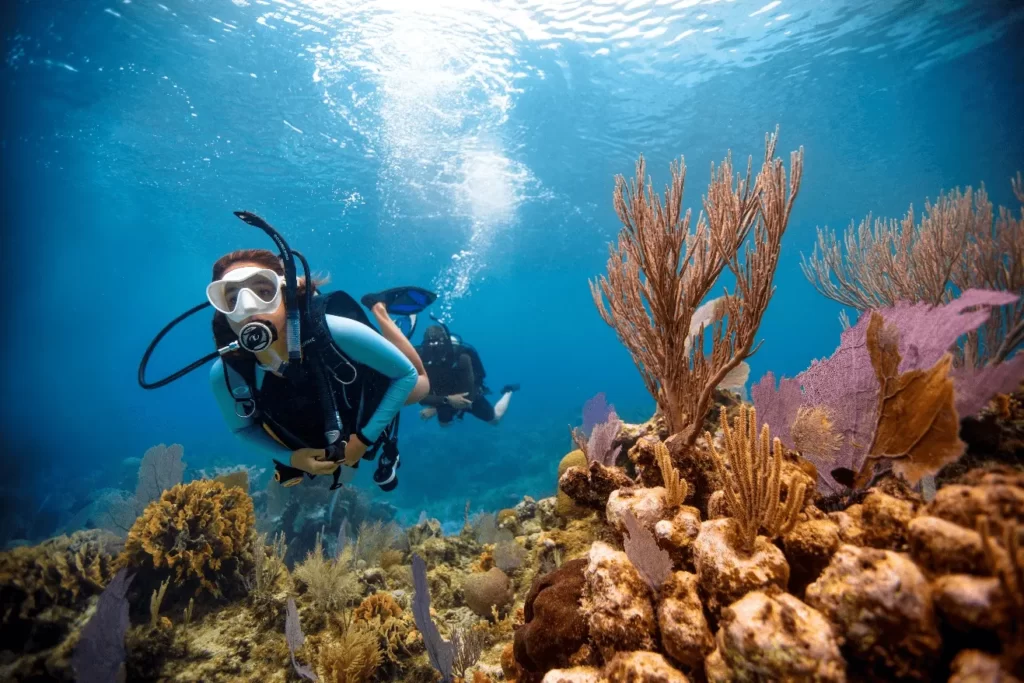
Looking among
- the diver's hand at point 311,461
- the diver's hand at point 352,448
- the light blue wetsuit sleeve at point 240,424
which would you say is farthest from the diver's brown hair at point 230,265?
the diver's hand at point 352,448

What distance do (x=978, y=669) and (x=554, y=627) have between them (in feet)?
5.73

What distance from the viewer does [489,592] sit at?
403 centimetres

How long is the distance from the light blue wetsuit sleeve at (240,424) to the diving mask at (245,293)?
77 cm

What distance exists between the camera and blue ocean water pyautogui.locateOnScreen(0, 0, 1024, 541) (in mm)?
14469

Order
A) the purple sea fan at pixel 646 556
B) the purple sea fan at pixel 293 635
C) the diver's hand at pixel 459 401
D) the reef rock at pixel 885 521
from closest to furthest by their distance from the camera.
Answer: the reef rock at pixel 885 521 < the purple sea fan at pixel 646 556 < the purple sea fan at pixel 293 635 < the diver's hand at pixel 459 401

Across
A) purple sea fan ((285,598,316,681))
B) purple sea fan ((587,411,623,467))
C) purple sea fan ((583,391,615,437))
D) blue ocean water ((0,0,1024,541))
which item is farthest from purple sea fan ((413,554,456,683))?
blue ocean water ((0,0,1024,541))

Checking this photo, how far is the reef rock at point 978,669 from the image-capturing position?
40.9 inches

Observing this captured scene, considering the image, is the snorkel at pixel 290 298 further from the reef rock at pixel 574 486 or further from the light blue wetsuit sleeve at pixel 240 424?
the reef rock at pixel 574 486

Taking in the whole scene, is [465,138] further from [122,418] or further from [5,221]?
[122,418]

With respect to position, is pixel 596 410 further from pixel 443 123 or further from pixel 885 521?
pixel 443 123

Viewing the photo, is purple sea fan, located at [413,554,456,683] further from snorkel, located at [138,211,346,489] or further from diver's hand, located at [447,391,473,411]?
diver's hand, located at [447,391,473,411]

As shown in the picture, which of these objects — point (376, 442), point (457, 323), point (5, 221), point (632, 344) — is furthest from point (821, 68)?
point (457, 323)

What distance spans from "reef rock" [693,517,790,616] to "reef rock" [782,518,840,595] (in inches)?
4.4

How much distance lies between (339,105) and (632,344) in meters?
19.6
